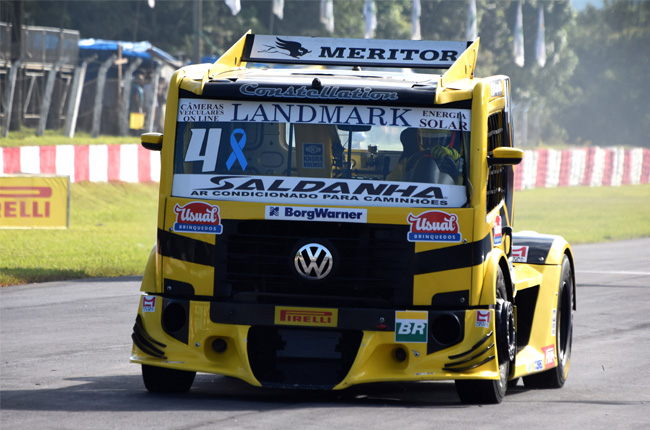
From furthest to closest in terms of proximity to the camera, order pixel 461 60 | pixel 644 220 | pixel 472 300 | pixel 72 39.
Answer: pixel 72 39, pixel 644 220, pixel 461 60, pixel 472 300

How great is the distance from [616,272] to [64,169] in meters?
14.2

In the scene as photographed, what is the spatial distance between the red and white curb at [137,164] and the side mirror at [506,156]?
19817 mm

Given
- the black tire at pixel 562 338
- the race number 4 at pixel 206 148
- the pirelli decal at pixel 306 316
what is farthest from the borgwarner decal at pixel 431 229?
the black tire at pixel 562 338

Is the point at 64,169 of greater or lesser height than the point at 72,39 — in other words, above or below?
below

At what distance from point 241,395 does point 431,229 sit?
1886 mm

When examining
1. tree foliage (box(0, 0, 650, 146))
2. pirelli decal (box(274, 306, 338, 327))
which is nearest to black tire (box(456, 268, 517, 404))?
Answer: pirelli decal (box(274, 306, 338, 327))

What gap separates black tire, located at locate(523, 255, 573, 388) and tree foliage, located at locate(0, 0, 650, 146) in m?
22.5

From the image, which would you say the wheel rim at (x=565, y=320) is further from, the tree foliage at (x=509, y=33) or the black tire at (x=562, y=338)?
the tree foliage at (x=509, y=33)

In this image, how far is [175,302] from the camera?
8.12m

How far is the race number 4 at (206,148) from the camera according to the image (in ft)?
27.1

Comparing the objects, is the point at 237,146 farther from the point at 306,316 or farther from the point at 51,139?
the point at 51,139

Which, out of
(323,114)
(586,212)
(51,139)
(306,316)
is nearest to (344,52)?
(323,114)

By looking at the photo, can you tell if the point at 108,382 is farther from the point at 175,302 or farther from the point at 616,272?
the point at 616,272

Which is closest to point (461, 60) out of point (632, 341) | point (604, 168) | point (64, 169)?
point (632, 341)
